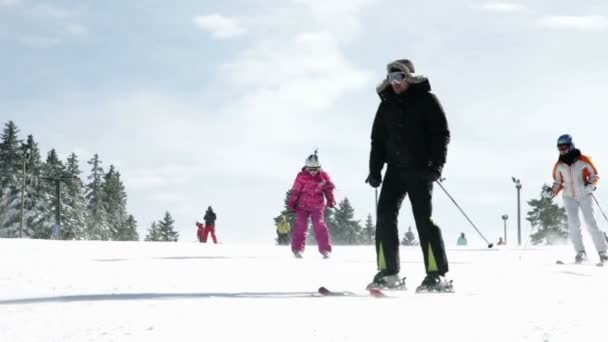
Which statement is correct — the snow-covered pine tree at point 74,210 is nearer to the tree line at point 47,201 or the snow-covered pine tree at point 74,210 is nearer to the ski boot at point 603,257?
the tree line at point 47,201

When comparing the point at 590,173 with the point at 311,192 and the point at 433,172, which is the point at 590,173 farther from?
the point at 433,172

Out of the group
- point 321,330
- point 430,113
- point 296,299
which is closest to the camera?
point 321,330

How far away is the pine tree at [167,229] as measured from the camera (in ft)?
425

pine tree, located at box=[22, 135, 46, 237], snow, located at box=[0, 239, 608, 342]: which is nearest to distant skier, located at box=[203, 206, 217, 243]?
snow, located at box=[0, 239, 608, 342]

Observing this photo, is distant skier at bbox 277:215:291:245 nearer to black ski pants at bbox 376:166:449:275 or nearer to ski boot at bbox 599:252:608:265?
ski boot at bbox 599:252:608:265

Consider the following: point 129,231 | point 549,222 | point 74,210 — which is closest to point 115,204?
point 129,231

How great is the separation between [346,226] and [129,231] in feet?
107

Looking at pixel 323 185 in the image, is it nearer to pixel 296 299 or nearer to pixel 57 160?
pixel 296 299

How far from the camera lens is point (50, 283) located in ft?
22.7

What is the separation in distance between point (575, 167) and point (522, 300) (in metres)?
7.52

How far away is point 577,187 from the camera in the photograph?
1202 centimetres

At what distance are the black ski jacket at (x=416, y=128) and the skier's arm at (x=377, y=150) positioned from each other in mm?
165

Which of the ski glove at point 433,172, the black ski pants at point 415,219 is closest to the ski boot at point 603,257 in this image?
the black ski pants at point 415,219

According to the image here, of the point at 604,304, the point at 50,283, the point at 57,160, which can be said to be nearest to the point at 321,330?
the point at 604,304
